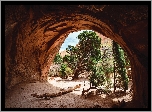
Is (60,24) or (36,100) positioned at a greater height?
(60,24)

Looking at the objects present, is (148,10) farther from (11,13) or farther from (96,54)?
(96,54)

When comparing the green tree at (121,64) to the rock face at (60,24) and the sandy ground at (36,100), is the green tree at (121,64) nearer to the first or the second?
the sandy ground at (36,100)

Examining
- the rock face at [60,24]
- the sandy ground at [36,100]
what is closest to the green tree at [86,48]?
the rock face at [60,24]

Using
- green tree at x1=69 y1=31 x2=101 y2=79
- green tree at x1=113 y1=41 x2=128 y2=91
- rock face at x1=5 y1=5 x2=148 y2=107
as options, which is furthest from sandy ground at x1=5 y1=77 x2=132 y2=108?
green tree at x1=69 y1=31 x2=101 y2=79

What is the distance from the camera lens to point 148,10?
6.54 metres

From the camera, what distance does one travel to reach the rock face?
281 inches

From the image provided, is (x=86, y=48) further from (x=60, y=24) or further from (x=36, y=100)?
(x=36, y=100)

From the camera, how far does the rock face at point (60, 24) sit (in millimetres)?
7133

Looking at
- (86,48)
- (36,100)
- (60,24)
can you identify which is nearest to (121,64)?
(60,24)

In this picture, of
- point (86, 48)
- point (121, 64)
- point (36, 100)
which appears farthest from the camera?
point (86, 48)

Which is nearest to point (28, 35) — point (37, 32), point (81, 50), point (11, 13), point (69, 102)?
point (37, 32)

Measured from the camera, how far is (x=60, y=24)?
10.7 metres

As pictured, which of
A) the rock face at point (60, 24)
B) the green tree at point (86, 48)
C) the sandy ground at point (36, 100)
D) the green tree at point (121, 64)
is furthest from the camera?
the green tree at point (86, 48)
